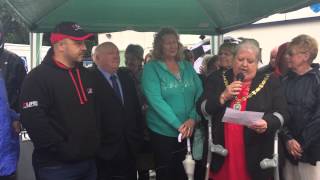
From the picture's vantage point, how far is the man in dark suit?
4.67 metres

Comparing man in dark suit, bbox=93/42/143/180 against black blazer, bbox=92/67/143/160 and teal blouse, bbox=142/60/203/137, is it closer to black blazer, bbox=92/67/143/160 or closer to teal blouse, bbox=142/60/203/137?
black blazer, bbox=92/67/143/160

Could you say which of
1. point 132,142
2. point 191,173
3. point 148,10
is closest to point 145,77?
point 132,142

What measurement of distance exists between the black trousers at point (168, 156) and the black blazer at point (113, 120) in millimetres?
267

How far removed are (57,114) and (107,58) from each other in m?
1.32

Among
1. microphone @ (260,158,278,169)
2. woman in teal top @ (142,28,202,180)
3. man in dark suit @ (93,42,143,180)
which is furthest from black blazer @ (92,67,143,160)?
microphone @ (260,158,278,169)

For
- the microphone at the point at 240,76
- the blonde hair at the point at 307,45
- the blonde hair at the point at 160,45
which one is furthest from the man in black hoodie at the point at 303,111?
the blonde hair at the point at 160,45

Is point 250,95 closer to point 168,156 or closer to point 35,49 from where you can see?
point 168,156

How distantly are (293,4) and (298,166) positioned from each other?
1674mm

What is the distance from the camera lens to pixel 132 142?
4879 mm

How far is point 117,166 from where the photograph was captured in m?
4.82

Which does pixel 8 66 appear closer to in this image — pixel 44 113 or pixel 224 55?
pixel 44 113

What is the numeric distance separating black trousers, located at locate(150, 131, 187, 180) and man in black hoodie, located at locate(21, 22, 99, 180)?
1.04m

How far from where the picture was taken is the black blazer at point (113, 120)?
465 cm

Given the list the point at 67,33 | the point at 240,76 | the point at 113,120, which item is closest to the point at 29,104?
the point at 67,33
